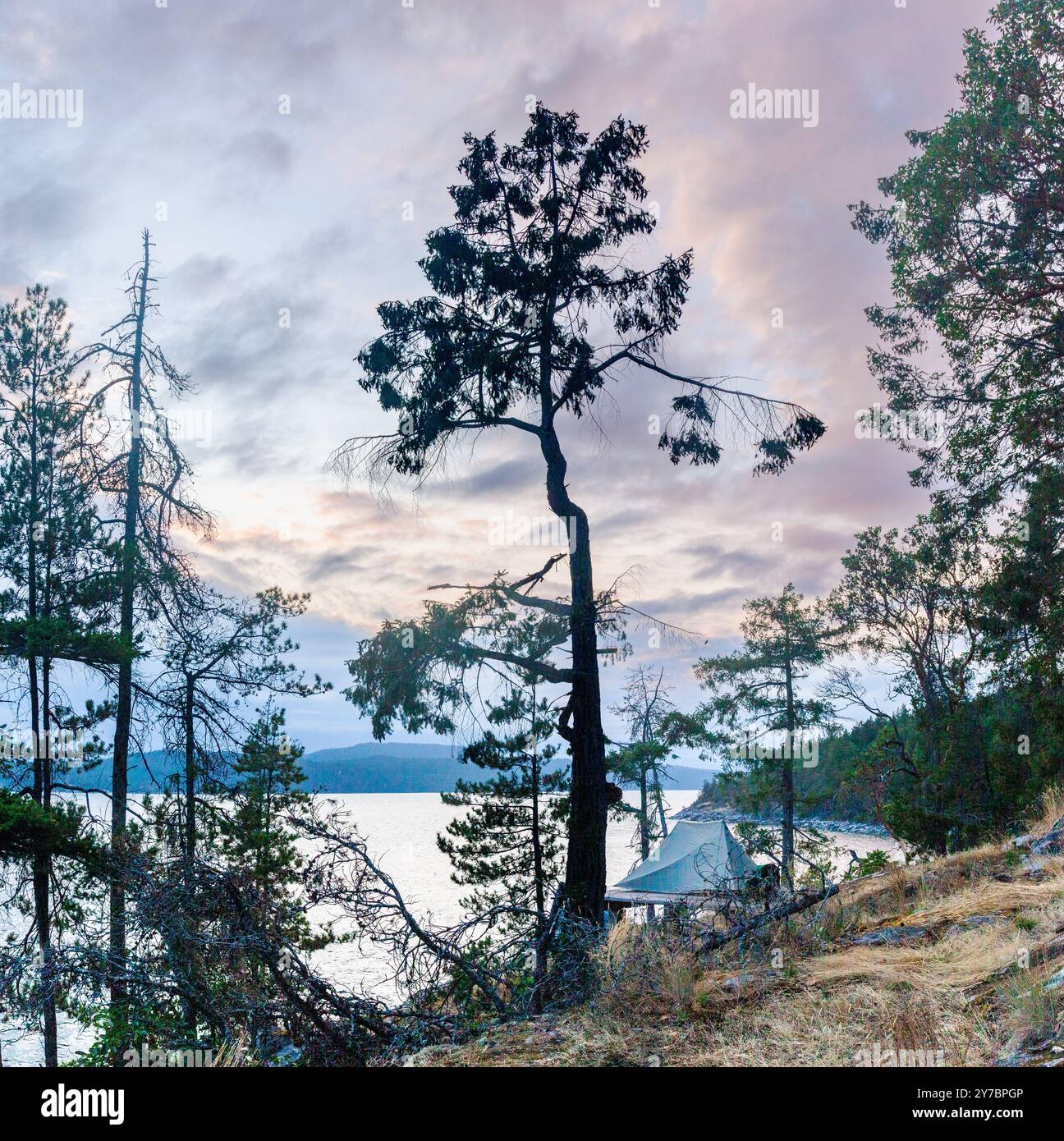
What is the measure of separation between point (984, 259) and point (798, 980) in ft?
39.8

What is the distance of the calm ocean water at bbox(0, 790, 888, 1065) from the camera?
11638 millimetres

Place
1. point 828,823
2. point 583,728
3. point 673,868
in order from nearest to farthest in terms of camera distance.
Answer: point 583,728
point 673,868
point 828,823

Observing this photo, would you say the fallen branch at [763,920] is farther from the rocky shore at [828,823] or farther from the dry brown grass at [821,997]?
the rocky shore at [828,823]

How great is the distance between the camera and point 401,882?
6034 cm

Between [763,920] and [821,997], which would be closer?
[821,997]

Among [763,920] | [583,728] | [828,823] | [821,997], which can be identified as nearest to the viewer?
[821,997]

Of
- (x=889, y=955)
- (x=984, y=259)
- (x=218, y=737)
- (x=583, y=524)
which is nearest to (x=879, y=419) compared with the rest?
(x=984, y=259)

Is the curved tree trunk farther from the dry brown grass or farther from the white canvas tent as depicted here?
the white canvas tent

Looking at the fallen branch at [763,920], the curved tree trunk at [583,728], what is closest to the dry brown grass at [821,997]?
the fallen branch at [763,920]

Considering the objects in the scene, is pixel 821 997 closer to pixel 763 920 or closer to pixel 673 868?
pixel 763 920

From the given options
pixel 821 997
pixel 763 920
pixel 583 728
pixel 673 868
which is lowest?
pixel 673 868

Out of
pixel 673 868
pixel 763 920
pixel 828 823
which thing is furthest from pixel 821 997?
pixel 828 823

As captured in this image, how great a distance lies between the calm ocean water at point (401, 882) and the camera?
1164 centimetres
